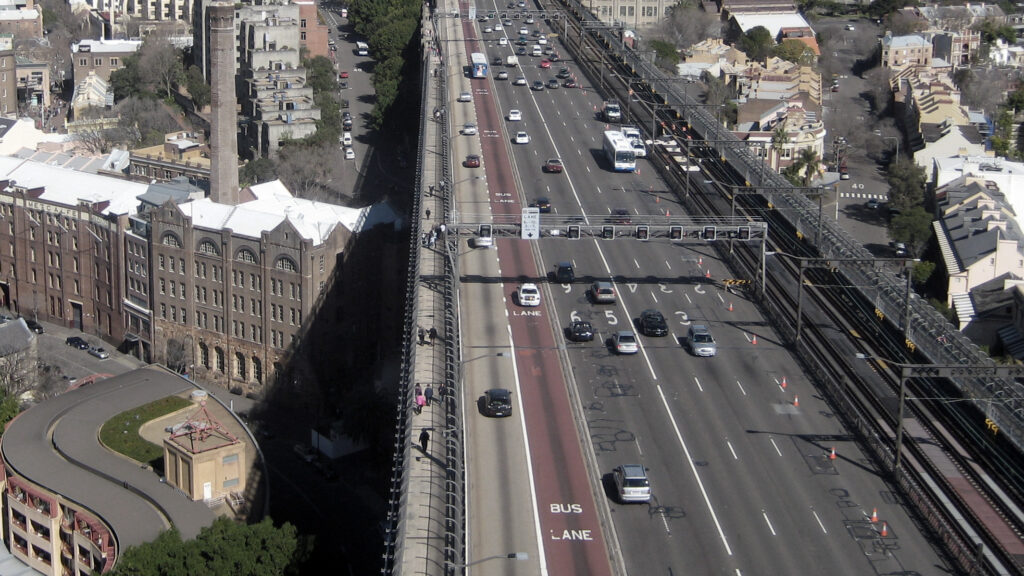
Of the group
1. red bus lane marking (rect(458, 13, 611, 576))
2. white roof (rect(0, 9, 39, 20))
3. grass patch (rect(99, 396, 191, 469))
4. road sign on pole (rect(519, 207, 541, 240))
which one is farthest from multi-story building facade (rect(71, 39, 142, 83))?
road sign on pole (rect(519, 207, 541, 240))

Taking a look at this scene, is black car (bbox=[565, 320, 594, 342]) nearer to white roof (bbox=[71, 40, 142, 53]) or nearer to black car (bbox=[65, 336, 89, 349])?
black car (bbox=[65, 336, 89, 349])

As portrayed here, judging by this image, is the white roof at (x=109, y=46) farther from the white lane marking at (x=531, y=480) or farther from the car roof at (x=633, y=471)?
the car roof at (x=633, y=471)

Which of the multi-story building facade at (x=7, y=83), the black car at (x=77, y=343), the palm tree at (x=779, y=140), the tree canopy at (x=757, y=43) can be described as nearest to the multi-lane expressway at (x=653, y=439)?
the black car at (x=77, y=343)

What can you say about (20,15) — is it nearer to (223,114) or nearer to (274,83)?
(274,83)

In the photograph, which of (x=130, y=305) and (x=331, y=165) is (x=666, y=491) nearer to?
(x=130, y=305)

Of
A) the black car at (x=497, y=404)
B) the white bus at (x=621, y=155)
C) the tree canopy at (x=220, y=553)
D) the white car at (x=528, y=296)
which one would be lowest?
the tree canopy at (x=220, y=553)

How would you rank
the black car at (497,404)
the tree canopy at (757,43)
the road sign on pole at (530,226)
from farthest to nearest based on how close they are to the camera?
the tree canopy at (757,43) → the road sign on pole at (530,226) → the black car at (497,404)

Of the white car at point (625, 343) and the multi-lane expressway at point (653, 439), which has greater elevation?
the white car at point (625, 343)
